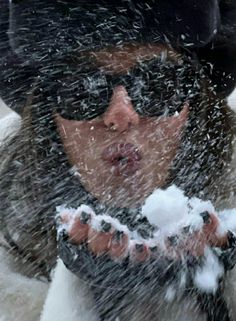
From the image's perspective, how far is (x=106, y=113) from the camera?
1269mm

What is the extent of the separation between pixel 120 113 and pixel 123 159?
0.09 m

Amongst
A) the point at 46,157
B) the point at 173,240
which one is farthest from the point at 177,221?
the point at 46,157

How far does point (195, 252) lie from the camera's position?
100cm

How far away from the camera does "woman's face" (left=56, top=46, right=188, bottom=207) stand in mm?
1196

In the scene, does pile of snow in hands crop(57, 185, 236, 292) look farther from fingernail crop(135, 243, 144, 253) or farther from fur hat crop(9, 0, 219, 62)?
fur hat crop(9, 0, 219, 62)

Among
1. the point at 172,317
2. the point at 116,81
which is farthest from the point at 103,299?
the point at 116,81

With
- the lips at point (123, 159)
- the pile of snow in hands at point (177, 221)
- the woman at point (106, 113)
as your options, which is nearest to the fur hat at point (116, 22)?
the woman at point (106, 113)

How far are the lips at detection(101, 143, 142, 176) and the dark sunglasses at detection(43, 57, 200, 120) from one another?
0.09 meters

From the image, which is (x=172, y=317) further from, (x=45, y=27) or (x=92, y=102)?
(x=45, y=27)

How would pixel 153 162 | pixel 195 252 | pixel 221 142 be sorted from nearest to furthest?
1. pixel 195 252
2. pixel 153 162
3. pixel 221 142

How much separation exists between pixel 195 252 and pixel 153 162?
267 millimetres

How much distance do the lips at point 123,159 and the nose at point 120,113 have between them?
0.15ft

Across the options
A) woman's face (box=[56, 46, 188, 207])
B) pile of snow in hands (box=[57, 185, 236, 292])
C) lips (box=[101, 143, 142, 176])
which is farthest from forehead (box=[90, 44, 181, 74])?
pile of snow in hands (box=[57, 185, 236, 292])

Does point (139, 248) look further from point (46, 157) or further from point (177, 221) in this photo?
point (46, 157)
